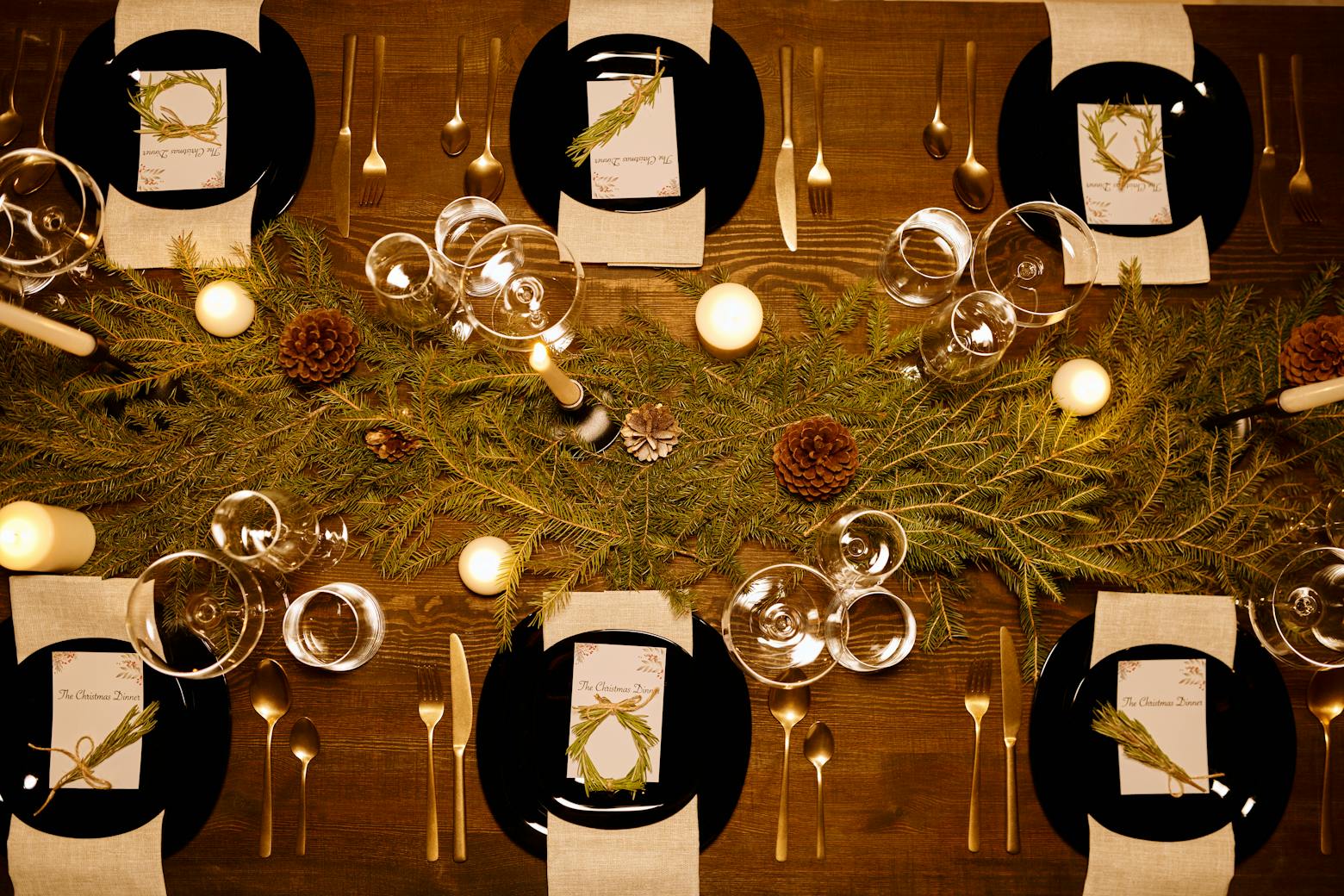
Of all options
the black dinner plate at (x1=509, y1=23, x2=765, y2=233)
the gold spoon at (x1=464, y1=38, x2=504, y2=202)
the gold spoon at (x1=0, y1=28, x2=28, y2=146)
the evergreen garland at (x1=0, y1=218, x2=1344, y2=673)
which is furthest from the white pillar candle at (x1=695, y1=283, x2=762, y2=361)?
the gold spoon at (x1=0, y1=28, x2=28, y2=146)

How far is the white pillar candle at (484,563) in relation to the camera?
44.7 inches

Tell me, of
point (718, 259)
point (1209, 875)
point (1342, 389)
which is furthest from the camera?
point (718, 259)

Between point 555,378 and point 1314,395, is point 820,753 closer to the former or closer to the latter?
point 555,378

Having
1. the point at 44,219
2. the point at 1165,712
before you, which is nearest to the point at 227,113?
the point at 44,219

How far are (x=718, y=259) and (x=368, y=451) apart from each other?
23.3 inches

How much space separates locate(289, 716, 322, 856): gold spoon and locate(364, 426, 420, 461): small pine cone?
398 millimetres

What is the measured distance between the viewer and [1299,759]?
3.76 feet

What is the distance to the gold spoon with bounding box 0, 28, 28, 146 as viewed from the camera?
1.23 meters

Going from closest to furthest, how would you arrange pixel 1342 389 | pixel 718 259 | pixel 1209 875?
pixel 1342 389 < pixel 1209 875 < pixel 718 259

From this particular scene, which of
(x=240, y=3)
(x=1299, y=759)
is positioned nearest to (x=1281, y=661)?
(x=1299, y=759)

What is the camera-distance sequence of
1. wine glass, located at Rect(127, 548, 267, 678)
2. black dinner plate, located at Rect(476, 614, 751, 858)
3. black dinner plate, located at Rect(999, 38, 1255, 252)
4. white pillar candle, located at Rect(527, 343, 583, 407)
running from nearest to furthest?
1. white pillar candle, located at Rect(527, 343, 583, 407)
2. wine glass, located at Rect(127, 548, 267, 678)
3. black dinner plate, located at Rect(476, 614, 751, 858)
4. black dinner plate, located at Rect(999, 38, 1255, 252)

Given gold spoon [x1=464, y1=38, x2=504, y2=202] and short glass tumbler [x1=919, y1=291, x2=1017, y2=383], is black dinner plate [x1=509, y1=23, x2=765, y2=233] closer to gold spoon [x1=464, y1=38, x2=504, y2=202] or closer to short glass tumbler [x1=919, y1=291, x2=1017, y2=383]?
gold spoon [x1=464, y1=38, x2=504, y2=202]

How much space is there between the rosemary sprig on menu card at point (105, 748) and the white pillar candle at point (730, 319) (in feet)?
3.03

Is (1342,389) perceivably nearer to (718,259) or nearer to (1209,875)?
(1209,875)
